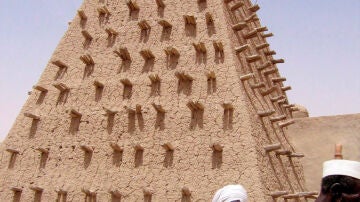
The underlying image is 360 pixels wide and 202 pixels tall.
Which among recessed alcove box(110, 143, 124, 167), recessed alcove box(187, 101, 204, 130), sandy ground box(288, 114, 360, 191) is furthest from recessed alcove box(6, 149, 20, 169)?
sandy ground box(288, 114, 360, 191)

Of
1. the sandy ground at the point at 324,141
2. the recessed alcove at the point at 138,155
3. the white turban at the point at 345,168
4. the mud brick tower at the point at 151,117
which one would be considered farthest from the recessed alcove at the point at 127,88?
the white turban at the point at 345,168

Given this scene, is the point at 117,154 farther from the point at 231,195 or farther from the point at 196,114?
the point at 231,195

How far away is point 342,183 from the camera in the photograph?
2152 mm

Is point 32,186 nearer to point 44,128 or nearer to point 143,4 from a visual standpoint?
point 44,128

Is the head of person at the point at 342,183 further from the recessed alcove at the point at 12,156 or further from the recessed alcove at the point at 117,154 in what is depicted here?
the recessed alcove at the point at 12,156

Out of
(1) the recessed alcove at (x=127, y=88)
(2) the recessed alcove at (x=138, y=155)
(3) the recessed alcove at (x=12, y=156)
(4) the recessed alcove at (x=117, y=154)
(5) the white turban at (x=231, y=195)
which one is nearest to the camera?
(5) the white turban at (x=231, y=195)

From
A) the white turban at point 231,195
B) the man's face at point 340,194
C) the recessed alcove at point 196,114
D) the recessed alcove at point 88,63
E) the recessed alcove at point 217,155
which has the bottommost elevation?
the man's face at point 340,194

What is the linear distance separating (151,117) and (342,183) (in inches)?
215

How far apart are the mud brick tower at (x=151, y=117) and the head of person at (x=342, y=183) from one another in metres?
4.14

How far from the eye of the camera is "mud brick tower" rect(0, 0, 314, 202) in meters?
6.81

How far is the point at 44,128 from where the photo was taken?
326 inches

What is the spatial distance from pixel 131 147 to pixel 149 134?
34 cm

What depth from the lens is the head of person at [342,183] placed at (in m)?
2.14

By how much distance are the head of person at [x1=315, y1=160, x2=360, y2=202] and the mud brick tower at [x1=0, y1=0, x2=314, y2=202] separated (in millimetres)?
4135
